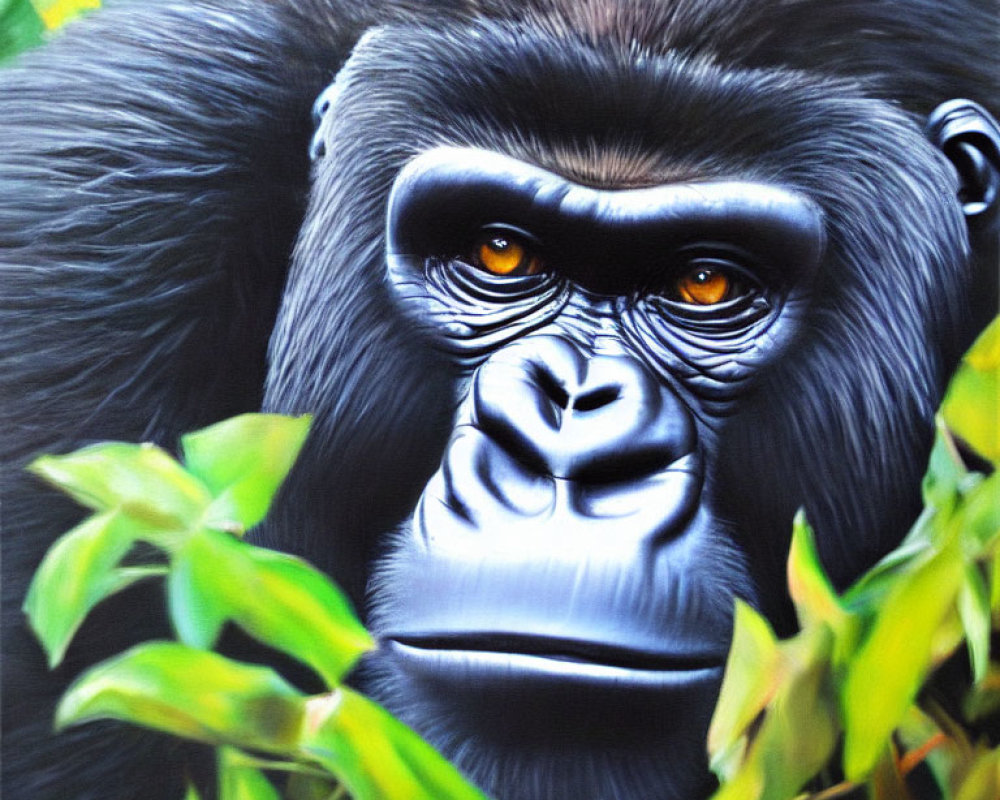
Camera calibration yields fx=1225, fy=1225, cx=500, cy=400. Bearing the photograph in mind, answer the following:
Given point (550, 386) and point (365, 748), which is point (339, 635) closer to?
point (365, 748)

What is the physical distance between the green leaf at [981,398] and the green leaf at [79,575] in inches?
31.8

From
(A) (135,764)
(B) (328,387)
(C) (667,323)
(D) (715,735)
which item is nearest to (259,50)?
(B) (328,387)

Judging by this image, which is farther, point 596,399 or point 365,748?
point 596,399

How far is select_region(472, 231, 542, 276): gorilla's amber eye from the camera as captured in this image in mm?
1455

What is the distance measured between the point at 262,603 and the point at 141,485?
0.17m

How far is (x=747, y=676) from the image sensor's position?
1.07 metres

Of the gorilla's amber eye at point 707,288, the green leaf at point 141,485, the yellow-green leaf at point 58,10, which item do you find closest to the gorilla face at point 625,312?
the gorilla's amber eye at point 707,288

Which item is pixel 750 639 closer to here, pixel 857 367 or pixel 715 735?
pixel 715 735

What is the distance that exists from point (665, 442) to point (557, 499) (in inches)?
5.5

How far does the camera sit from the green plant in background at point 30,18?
162 cm

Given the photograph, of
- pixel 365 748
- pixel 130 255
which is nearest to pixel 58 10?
pixel 130 255

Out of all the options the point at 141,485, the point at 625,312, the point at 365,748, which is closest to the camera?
the point at 365,748

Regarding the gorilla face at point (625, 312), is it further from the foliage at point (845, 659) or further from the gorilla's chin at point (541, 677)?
the foliage at point (845, 659)

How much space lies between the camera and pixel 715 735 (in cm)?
109
